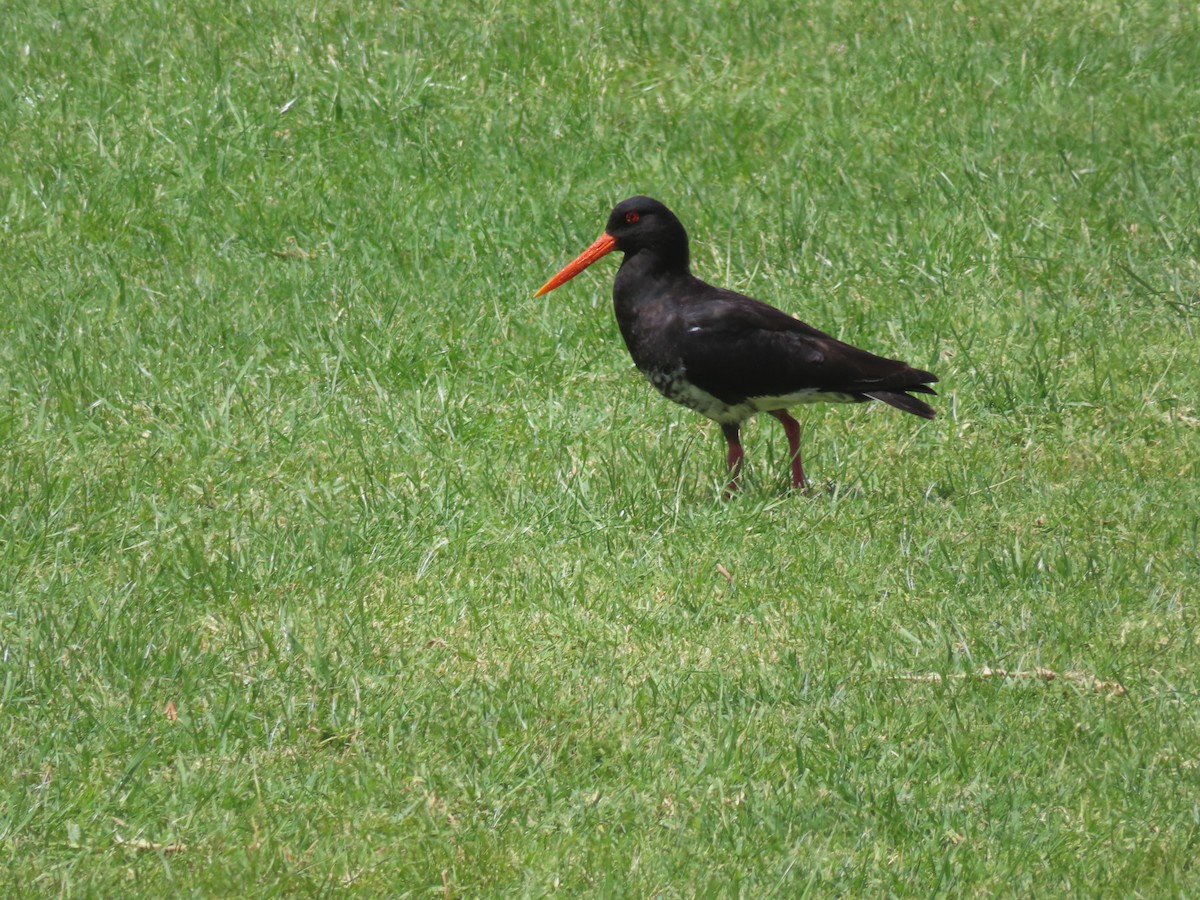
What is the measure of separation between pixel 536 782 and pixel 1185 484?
305 centimetres

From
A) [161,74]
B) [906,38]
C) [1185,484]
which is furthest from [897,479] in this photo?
[161,74]

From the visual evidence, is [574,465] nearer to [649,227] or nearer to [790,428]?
[790,428]

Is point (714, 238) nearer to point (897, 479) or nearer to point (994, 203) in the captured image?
point (994, 203)

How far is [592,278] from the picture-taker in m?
8.20

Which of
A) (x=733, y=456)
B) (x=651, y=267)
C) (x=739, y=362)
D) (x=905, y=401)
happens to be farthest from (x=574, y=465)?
(x=905, y=401)

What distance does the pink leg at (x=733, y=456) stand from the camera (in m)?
6.25

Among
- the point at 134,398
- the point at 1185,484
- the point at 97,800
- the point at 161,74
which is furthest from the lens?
the point at 161,74

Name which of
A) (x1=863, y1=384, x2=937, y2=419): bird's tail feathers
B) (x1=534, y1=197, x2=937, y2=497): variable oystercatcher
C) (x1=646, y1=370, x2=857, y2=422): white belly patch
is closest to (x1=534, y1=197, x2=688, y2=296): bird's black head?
(x1=534, y1=197, x2=937, y2=497): variable oystercatcher

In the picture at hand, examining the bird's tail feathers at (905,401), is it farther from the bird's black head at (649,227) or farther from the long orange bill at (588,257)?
the long orange bill at (588,257)

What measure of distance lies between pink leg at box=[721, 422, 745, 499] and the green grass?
0.14 metres

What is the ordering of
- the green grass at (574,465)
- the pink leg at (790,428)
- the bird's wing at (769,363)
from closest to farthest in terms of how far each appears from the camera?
the green grass at (574,465) → the bird's wing at (769,363) → the pink leg at (790,428)

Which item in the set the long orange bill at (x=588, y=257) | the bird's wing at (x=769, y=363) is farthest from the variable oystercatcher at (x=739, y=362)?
the long orange bill at (x=588, y=257)

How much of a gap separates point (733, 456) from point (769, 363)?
41 centimetres

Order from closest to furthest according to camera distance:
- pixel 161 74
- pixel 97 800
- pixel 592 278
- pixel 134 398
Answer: pixel 97 800, pixel 134 398, pixel 592 278, pixel 161 74
